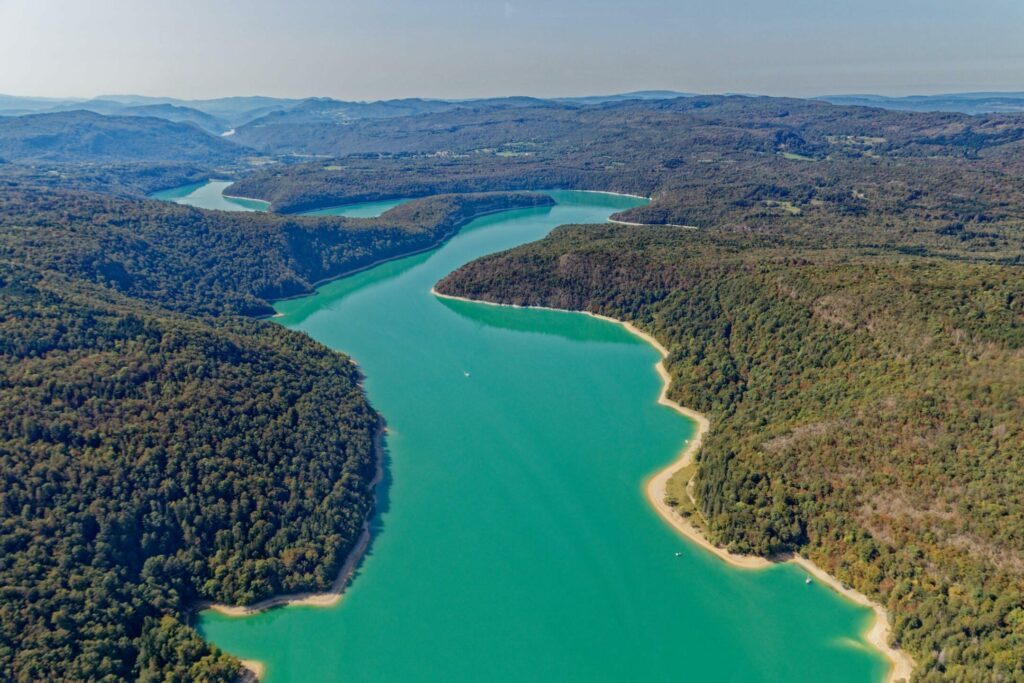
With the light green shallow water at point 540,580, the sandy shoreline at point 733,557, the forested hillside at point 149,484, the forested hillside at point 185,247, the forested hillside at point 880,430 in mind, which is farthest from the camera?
the forested hillside at point 185,247

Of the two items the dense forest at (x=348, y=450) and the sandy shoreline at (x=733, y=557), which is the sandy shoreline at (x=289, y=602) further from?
the sandy shoreline at (x=733, y=557)

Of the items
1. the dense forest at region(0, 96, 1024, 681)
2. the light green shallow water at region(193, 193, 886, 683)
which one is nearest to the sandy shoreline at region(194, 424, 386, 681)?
the light green shallow water at region(193, 193, 886, 683)

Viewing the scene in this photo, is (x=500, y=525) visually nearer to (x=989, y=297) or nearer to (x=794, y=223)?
(x=989, y=297)

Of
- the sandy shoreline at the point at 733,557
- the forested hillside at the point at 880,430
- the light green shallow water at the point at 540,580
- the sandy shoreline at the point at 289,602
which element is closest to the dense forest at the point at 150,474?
the sandy shoreline at the point at 289,602

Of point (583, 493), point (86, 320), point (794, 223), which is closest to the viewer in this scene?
point (583, 493)

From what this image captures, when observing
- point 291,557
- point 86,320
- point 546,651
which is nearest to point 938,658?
point 546,651

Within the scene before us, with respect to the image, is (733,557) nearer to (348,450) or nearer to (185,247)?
(348,450)
